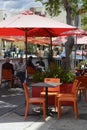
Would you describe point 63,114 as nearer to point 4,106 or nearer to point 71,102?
point 71,102

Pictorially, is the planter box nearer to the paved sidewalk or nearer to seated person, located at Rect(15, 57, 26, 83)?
the paved sidewalk

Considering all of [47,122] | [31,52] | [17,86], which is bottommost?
[31,52]

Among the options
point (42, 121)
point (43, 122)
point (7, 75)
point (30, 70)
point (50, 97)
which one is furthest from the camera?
point (30, 70)

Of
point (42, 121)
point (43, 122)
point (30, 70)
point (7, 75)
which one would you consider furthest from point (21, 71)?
point (43, 122)

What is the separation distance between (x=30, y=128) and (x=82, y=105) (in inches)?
156

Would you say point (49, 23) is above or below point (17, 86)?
above

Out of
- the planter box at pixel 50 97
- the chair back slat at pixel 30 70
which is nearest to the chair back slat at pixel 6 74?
the chair back slat at pixel 30 70

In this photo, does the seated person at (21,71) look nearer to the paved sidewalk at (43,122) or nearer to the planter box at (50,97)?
the planter box at (50,97)

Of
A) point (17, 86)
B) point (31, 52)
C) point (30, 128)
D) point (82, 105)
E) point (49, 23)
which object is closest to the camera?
point (30, 128)

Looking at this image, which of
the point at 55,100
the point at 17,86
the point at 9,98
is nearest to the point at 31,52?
the point at 17,86

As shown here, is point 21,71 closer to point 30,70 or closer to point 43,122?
point 30,70

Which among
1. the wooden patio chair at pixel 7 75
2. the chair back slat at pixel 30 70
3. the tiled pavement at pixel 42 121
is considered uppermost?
the tiled pavement at pixel 42 121

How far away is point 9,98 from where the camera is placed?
14.6m

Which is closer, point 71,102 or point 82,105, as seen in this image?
point 71,102
